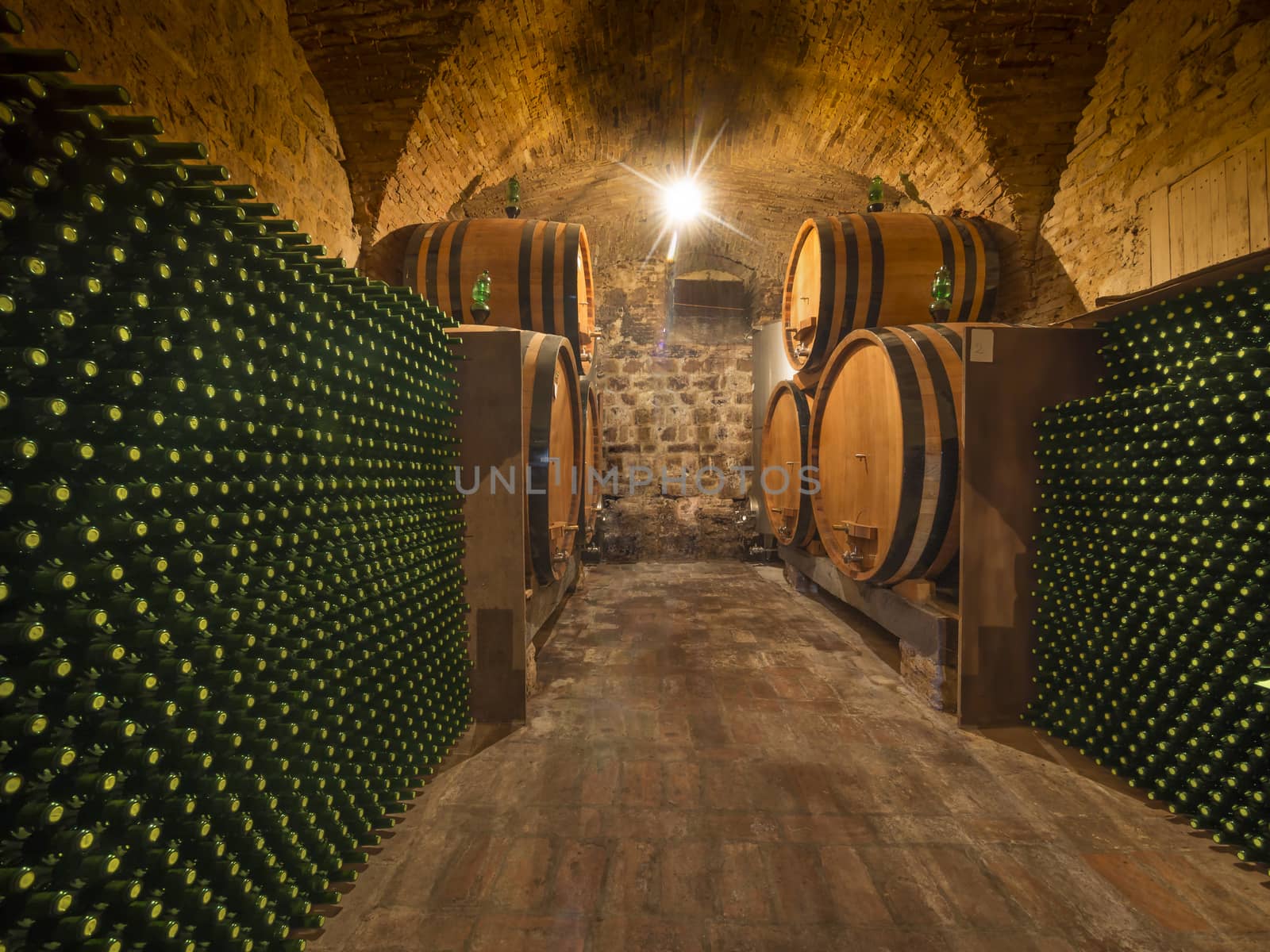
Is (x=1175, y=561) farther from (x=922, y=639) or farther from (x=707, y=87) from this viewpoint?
(x=707, y=87)

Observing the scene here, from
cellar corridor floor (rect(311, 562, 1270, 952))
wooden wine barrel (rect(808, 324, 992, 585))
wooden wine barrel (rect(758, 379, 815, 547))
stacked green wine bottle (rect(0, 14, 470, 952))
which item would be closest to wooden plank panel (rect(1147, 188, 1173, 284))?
wooden wine barrel (rect(808, 324, 992, 585))

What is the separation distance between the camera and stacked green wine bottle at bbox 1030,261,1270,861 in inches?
66.4

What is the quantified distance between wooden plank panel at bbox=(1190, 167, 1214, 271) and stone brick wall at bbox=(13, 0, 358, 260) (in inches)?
182

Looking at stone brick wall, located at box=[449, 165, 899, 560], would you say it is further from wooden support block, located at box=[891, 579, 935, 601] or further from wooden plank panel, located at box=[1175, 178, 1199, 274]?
wooden plank panel, located at box=[1175, 178, 1199, 274]

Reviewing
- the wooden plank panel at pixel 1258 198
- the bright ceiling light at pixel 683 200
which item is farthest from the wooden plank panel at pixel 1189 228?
the bright ceiling light at pixel 683 200

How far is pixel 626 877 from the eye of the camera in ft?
5.31

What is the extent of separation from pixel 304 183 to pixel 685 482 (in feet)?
16.1

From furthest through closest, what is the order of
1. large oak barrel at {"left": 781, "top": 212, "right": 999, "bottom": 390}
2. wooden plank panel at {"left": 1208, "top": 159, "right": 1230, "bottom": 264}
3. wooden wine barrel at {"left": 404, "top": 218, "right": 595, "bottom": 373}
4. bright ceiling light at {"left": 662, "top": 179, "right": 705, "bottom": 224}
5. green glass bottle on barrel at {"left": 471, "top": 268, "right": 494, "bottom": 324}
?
1. bright ceiling light at {"left": 662, "top": 179, "right": 705, "bottom": 224}
2. wooden wine barrel at {"left": 404, "top": 218, "right": 595, "bottom": 373}
3. large oak barrel at {"left": 781, "top": 212, "right": 999, "bottom": 390}
4. green glass bottle on barrel at {"left": 471, "top": 268, "right": 494, "bottom": 324}
5. wooden plank panel at {"left": 1208, "top": 159, "right": 1230, "bottom": 264}

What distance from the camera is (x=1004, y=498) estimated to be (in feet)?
8.57

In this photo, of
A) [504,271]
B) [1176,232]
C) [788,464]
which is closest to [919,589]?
[788,464]

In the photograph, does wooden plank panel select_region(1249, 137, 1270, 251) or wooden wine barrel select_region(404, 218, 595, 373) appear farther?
wooden wine barrel select_region(404, 218, 595, 373)

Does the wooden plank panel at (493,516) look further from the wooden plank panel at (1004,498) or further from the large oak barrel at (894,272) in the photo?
the large oak barrel at (894,272)

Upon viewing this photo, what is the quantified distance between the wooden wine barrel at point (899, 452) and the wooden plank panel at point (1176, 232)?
43.3 inches

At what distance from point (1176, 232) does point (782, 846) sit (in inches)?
137
